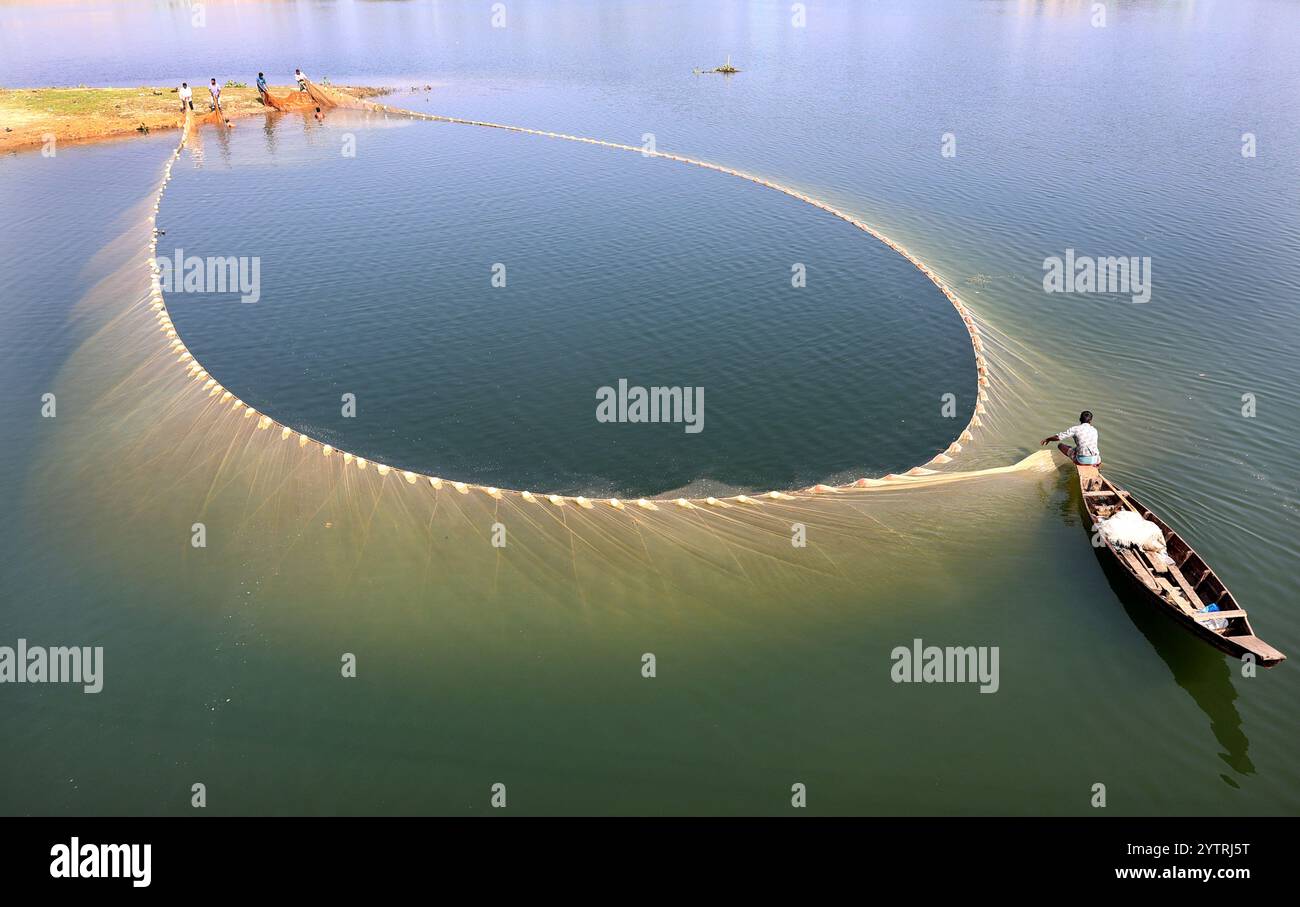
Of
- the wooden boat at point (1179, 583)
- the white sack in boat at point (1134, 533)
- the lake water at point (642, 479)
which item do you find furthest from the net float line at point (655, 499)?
the white sack in boat at point (1134, 533)

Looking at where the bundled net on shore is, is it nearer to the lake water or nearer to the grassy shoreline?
the grassy shoreline

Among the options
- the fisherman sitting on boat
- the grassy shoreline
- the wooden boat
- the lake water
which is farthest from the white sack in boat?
the grassy shoreline

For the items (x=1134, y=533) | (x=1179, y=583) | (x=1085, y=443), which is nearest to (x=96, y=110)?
(x=1085, y=443)

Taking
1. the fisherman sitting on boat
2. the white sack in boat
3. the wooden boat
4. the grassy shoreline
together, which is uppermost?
the grassy shoreline

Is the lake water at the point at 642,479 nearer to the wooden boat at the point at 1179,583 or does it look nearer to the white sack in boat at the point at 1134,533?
the wooden boat at the point at 1179,583

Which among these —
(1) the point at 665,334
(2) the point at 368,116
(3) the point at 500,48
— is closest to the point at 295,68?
(3) the point at 500,48

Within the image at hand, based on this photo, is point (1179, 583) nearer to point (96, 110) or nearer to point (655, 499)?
point (655, 499)
